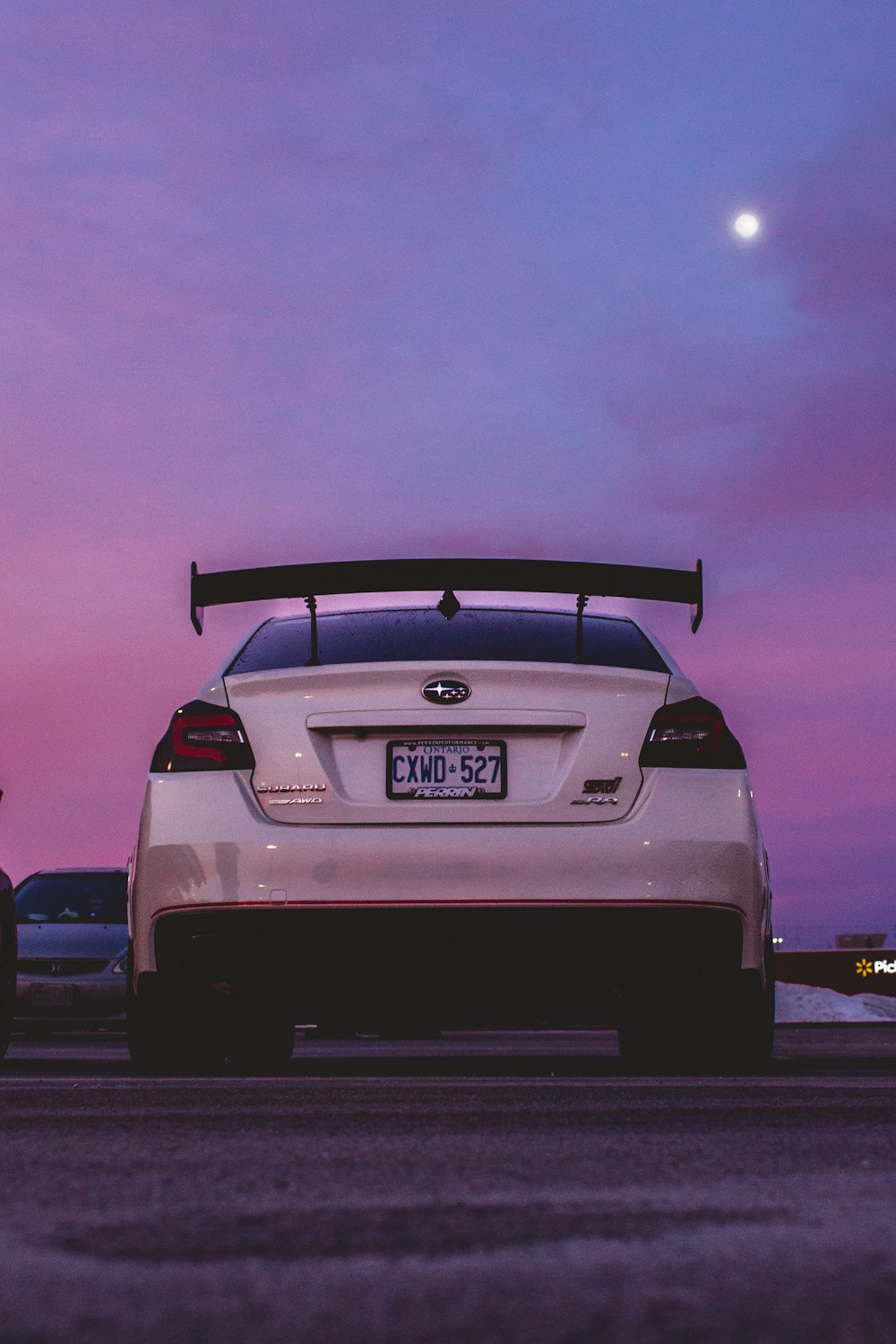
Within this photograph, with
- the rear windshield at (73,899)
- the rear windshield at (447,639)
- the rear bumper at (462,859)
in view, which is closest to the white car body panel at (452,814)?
the rear bumper at (462,859)

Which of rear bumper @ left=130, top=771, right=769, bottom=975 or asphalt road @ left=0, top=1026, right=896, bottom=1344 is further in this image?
rear bumper @ left=130, top=771, right=769, bottom=975

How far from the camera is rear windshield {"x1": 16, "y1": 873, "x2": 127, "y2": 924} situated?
15.2m

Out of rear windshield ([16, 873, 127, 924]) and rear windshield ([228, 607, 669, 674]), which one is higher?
rear windshield ([228, 607, 669, 674])

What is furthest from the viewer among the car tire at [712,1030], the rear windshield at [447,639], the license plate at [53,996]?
the license plate at [53,996]

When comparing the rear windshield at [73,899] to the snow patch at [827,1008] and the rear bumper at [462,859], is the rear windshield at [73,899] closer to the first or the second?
the rear bumper at [462,859]

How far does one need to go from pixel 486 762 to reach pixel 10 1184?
11.7 ft

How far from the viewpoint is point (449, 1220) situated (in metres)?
2.33

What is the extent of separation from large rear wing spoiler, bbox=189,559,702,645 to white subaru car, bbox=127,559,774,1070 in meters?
0.40

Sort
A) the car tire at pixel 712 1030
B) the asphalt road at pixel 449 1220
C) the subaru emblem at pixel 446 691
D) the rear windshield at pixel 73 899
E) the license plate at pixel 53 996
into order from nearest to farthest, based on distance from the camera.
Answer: the asphalt road at pixel 449 1220, the subaru emblem at pixel 446 691, the car tire at pixel 712 1030, the license plate at pixel 53 996, the rear windshield at pixel 73 899

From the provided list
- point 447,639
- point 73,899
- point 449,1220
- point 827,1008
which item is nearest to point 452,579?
point 447,639

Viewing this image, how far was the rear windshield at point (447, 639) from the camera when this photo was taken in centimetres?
659

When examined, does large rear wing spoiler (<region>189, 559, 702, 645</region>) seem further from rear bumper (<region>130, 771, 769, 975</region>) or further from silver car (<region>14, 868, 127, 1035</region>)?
silver car (<region>14, 868, 127, 1035</region>)

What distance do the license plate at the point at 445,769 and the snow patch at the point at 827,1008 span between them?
2078cm

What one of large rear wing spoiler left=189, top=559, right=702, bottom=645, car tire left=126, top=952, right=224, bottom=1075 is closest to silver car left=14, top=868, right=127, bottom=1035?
car tire left=126, top=952, right=224, bottom=1075
